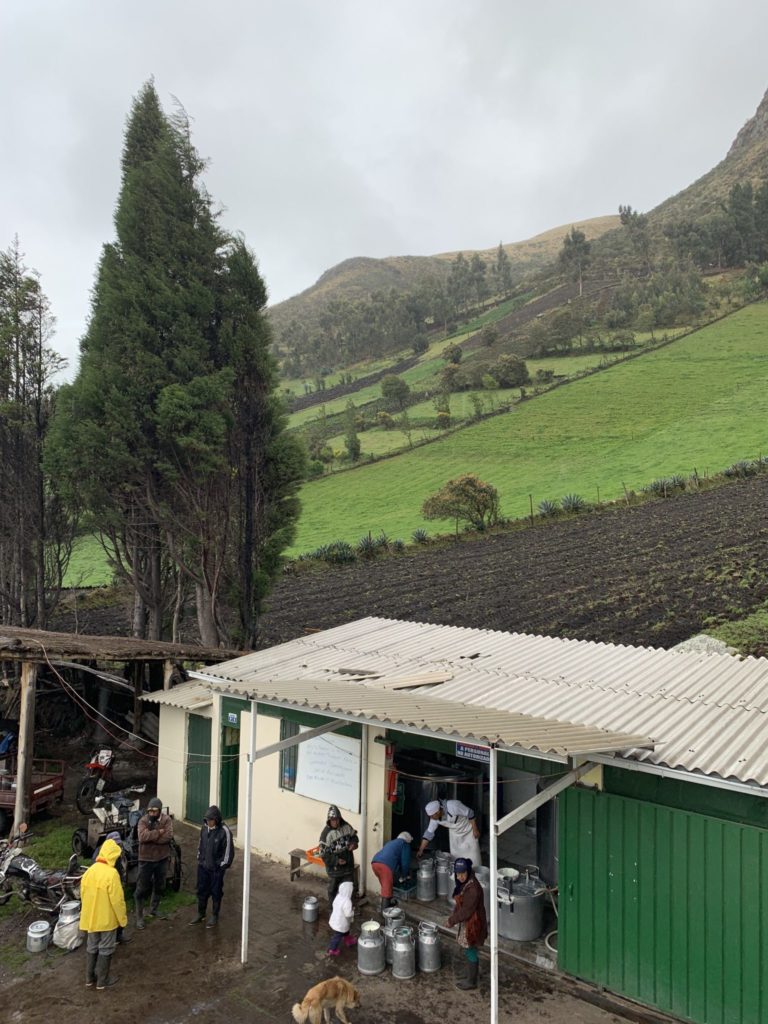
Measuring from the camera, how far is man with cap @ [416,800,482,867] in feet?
28.4

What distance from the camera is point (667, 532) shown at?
28.8 meters

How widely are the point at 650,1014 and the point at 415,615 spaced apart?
16.9m

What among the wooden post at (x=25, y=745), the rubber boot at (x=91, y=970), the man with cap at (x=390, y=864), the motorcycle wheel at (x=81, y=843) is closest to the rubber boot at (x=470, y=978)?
the man with cap at (x=390, y=864)

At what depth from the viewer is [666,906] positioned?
6570mm

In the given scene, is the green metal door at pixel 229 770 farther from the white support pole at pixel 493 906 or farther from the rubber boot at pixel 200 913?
the white support pole at pixel 493 906

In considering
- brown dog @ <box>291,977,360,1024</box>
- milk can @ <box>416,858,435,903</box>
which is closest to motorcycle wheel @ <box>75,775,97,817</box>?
milk can @ <box>416,858,435,903</box>

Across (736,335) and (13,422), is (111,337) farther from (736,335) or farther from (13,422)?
(736,335)

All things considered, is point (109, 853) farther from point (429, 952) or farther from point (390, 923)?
point (429, 952)

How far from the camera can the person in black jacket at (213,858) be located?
821 cm

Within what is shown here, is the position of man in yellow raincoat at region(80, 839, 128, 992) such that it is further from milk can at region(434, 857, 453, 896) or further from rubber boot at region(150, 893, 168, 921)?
milk can at region(434, 857, 453, 896)

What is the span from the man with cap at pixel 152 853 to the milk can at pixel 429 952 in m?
3.40

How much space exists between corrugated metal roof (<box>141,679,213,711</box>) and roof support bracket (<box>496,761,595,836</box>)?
6.56 m

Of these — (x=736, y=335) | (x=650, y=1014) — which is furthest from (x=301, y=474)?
(x=736, y=335)

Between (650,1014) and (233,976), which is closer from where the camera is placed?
(650,1014)
